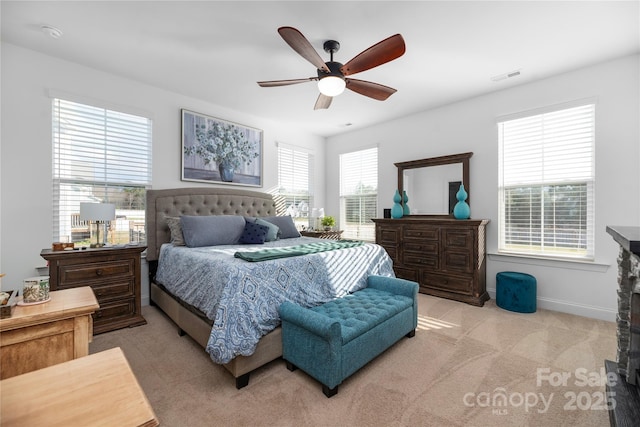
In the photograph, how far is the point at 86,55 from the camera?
2.87 metres

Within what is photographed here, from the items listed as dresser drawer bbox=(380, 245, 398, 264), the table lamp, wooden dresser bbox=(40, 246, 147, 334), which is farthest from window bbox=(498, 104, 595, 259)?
the table lamp

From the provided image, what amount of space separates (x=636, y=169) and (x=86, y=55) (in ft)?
19.6

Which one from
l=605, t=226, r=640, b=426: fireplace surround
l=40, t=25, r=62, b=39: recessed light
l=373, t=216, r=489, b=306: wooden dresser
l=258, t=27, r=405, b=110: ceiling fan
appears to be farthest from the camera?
l=373, t=216, r=489, b=306: wooden dresser

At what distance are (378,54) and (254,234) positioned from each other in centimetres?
242

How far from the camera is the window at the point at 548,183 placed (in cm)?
320

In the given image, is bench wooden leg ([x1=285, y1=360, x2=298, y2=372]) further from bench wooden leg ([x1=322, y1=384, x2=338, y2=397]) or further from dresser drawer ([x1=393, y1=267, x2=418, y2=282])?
dresser drawer ([x1=393, y1=267, x2=418, y2=282])

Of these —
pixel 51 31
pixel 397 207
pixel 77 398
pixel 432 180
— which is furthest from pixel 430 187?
pixel 51 31

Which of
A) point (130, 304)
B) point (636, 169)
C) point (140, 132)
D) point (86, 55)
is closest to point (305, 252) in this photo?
point (130, 304)

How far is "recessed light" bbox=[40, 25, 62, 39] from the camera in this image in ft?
7.93

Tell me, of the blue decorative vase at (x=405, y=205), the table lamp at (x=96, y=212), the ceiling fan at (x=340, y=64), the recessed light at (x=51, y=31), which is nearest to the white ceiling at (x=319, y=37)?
the recessed light at (x=51, y=31)

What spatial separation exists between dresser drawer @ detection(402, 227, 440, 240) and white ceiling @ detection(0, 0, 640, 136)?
1.96m

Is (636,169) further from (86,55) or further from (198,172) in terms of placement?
(86,55)

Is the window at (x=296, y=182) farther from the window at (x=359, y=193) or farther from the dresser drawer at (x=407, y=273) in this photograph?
the dresser drawer at (x=407, y=273)

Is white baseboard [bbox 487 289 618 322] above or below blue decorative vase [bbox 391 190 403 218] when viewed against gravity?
below
